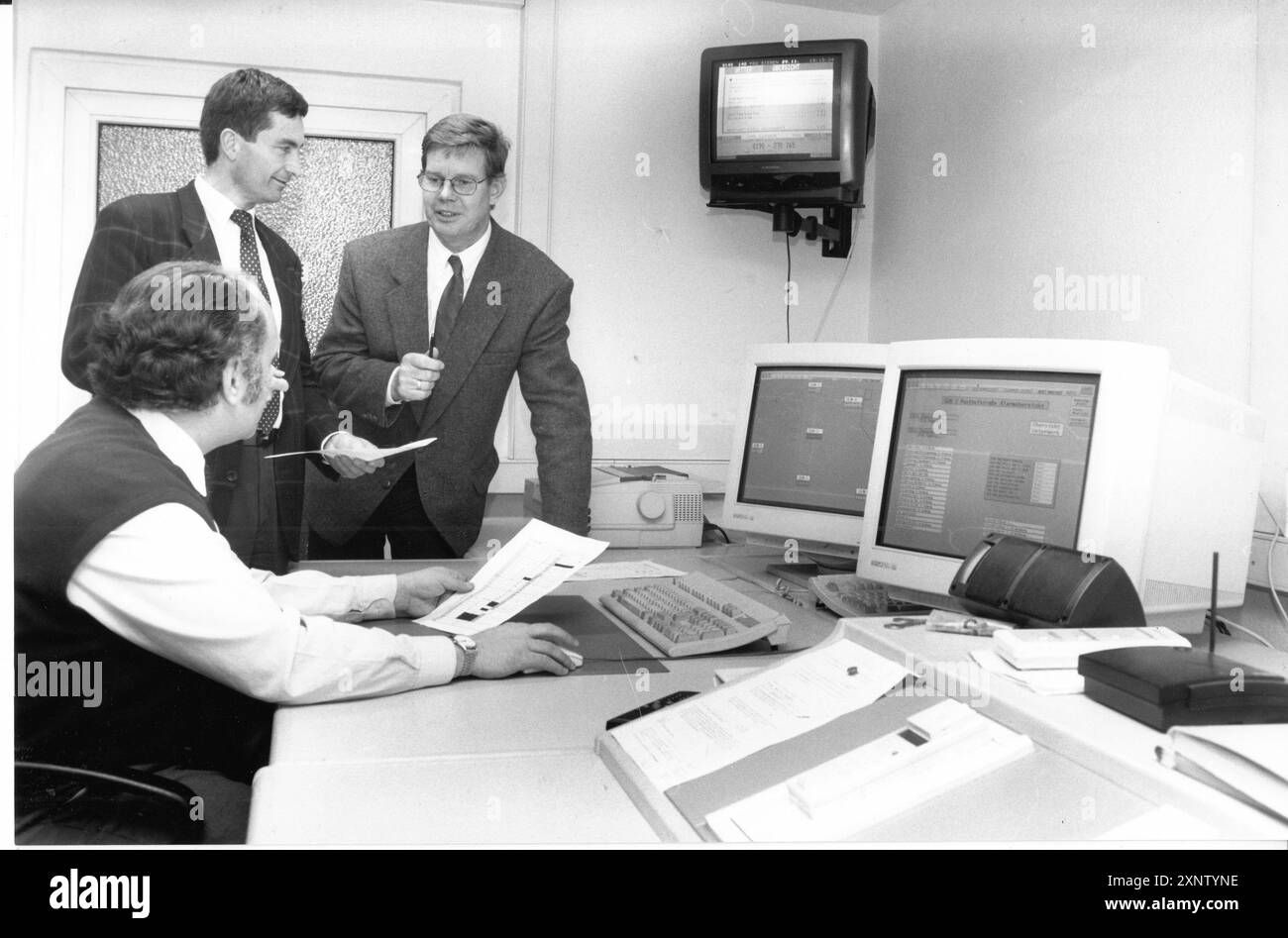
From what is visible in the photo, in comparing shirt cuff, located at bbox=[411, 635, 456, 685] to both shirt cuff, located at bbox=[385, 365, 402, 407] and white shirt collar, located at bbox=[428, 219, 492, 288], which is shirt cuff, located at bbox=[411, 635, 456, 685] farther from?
white shirt collar, located at bbox=[428, 219, 492, 288]

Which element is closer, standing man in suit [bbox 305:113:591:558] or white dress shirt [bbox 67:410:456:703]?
white dress shirt [bbox 67:410:456:703]

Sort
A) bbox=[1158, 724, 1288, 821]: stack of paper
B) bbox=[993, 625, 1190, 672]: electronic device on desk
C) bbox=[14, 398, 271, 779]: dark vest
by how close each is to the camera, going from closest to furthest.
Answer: bbox=[1158, 724, 1288, 821]: stack of paper < bbox=[993, 625, 1190, 672]: electronic device on desk < bbox=[14, 398, 271, 779]: dark vest

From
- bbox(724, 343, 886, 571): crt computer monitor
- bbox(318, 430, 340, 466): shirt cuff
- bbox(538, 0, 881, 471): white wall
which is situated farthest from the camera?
bbox(538, 0, 881, 471): white wall

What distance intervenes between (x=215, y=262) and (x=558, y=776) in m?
1.00

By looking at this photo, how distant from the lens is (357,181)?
1.97 m

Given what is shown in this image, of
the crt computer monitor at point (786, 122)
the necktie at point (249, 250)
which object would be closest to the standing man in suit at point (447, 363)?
the necktie at point (249, 250)

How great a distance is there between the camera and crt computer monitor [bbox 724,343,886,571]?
181 cm

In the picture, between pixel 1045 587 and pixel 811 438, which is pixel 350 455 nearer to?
pixel 811 438

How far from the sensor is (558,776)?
893 millimetres

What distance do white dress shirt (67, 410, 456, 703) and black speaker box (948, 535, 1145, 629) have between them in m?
0.68

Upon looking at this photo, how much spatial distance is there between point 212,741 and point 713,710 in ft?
2.38

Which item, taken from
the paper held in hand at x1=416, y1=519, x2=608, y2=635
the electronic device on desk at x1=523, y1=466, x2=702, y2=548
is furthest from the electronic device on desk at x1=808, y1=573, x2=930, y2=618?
the electronic device on desk at x1=523, y1=466, x2=702, y2=548

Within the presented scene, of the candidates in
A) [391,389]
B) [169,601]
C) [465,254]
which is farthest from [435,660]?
[465,254]
